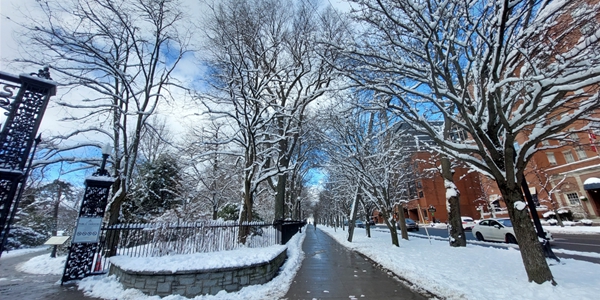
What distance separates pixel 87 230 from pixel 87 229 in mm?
31

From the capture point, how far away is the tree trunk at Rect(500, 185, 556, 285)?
16.7 ft

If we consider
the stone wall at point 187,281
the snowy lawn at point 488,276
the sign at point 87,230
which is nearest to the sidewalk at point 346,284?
the snowy lawn at point 488,276

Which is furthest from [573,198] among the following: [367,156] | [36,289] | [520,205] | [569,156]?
[36,289]

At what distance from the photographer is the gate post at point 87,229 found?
288 inches

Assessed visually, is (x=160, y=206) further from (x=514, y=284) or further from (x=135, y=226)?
(x=514, y=284)

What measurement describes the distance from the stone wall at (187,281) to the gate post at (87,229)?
6.87 feet

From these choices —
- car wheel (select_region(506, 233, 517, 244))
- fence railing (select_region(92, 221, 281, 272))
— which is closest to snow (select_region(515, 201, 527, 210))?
fence railing (select_region(92, 221, 281, 272))

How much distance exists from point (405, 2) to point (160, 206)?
21713mm

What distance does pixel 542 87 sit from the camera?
4734 mm

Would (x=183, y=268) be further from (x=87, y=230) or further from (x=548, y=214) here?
(x=548, y=214)

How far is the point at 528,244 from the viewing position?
5277mm

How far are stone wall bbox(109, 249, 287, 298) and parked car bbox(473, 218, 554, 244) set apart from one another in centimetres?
1671

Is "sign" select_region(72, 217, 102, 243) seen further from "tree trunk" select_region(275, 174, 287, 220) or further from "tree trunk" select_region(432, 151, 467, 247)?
"tree trunk" select_region(432, 151, 467, 247)

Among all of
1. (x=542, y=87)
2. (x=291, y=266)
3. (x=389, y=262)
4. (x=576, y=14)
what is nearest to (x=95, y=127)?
(x=291, y=266)
